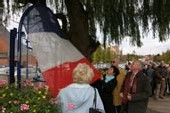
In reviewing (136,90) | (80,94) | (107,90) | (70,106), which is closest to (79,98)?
(80,94)

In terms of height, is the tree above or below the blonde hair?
above

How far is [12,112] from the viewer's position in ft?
23.4

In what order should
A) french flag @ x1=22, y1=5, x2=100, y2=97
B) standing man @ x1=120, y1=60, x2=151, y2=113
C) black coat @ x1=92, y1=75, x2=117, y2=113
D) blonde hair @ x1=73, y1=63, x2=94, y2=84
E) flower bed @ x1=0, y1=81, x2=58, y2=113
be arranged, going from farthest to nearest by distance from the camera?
1. black coat @ x1=92, y1=75, x2=117, y2=113
2. french flag @ x1=22, y1=5, x2=100, y2=97
3. standing man @ x1=120, y1=60, x2=151, y2=113
4. flower bed @ x1=0, y1=81, x2=58, y2=113
5. blonde hair @ x1=73, y1=63, x2=94, y2=84

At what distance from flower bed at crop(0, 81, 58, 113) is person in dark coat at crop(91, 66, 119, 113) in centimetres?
339

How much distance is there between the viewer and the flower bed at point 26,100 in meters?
7.13

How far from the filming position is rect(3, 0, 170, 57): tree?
440 inches

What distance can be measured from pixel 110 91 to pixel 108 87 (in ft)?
0.42

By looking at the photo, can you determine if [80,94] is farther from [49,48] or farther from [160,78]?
[160,78]

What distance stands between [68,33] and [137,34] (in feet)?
6.64

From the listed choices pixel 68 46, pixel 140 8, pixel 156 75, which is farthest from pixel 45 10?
pixel 156 75

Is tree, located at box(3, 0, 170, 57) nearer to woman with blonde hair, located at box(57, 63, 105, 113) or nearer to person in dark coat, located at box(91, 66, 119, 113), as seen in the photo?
person in dark coat, located at box(91, 66, 119, 113)

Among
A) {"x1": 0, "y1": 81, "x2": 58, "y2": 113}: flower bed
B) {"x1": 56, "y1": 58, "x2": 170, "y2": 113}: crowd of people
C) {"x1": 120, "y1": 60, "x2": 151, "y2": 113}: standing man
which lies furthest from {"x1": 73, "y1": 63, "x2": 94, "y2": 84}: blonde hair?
{"x1": 120, "y1": 60, "x2": 151, "y2": 113}: standing man

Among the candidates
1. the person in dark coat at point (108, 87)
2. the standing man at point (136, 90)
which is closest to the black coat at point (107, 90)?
the person in dark coat at point (108, 87)

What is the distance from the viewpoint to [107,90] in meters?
11.2
